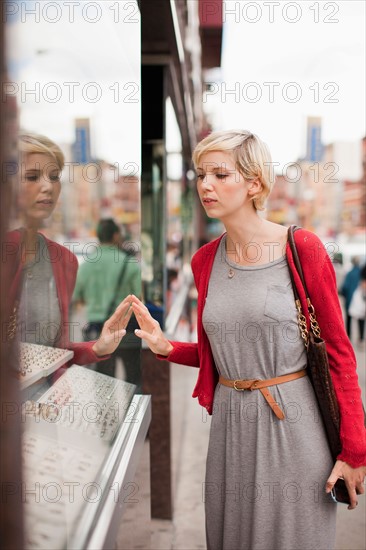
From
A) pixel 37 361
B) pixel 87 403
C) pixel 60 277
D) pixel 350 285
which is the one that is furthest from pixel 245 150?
pixel 350 285

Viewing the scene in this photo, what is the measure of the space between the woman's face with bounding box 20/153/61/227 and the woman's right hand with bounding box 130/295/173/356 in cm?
83

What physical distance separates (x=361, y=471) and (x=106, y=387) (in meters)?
0.83

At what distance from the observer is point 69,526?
4.12 ft

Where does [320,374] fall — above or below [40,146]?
below

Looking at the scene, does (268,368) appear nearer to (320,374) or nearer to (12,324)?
(320,374)

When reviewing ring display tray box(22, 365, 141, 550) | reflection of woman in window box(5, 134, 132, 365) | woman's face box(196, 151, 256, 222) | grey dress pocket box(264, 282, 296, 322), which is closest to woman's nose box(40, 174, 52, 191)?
reflection of woman in window box(5, 134, 132, 365)

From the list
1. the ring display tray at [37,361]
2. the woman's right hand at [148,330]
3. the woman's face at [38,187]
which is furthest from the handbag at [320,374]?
the woman's face at [38,187]

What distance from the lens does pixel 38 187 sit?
101 cm

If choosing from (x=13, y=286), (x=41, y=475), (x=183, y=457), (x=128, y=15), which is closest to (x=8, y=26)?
(x=13, y=286)

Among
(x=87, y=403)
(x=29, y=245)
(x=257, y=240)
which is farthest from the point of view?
(x=257, y=240)

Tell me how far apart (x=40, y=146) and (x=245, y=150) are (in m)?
0.89

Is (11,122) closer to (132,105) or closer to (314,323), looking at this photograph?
(314,323)

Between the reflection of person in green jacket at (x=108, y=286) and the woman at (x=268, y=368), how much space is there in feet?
1.21

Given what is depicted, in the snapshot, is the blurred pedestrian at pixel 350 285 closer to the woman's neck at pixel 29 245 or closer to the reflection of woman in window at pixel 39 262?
the reflection of woman in window at pixel 39 262
